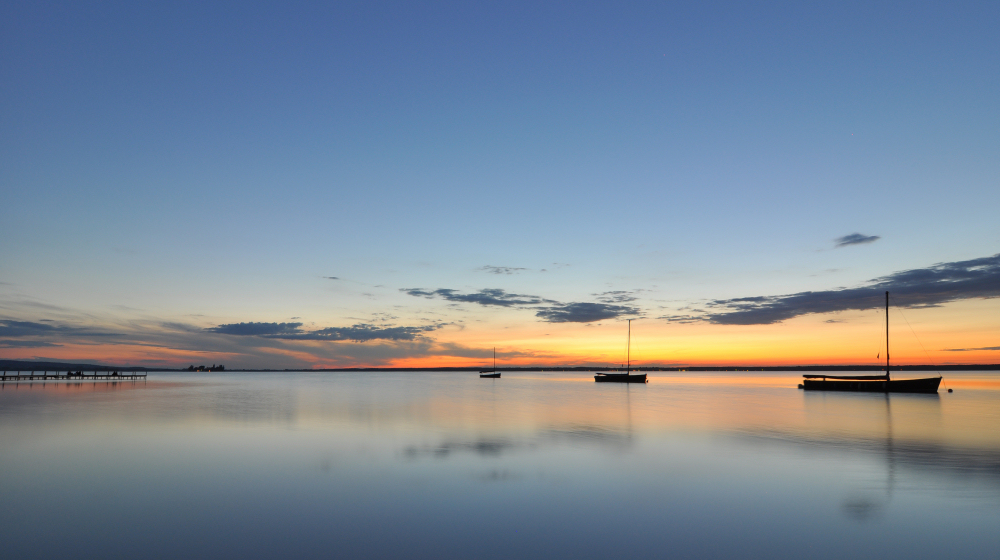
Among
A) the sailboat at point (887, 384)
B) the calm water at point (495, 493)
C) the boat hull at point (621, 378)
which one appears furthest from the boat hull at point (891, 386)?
the calm water at point (495, 493)

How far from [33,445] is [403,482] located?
17.6 m

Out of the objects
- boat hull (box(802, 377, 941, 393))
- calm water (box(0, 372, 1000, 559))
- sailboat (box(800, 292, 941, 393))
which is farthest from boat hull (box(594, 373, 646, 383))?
calm water (box(0, 372, 1000, 559))

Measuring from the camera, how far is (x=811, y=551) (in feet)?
34.2

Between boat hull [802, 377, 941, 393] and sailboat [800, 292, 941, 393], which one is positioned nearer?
sailboat [800, 292, 941, 393]

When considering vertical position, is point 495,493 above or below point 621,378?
above

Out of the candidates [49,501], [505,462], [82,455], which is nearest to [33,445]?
[82,455]

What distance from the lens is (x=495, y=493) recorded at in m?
15.0

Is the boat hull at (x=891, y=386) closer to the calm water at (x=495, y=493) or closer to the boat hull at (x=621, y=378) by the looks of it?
the boat hull at (x=621, y=378)

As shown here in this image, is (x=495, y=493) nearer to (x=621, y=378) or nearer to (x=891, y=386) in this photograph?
(x=891, y=386)

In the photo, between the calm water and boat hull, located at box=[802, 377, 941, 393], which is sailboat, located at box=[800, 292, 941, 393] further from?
the calm water

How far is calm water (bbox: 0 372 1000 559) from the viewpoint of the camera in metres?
10.9

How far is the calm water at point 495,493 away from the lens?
10852mm

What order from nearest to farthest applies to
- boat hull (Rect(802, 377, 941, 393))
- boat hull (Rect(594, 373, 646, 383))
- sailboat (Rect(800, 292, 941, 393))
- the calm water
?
the calm water < sailboat (Rect(800, 292, 941, 393)) < boat hull (Rect(802, 377, 941, 393)) < boat hull (Rect(594, 373, 646, 383))

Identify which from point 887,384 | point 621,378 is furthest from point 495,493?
point 621,378
